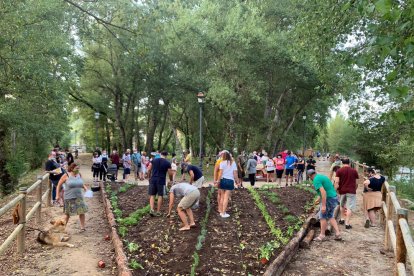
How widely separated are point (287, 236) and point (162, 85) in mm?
23746

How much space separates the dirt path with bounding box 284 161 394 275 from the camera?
22.4ft

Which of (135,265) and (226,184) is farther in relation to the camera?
(226,184)

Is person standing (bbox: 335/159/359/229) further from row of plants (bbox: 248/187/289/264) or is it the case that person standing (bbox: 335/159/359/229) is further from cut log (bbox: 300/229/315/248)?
row of plants (bbox: 248/187/289/264)

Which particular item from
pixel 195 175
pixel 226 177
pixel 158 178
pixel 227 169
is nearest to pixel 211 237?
pixel 226 177

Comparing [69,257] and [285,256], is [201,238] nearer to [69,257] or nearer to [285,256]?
[285,256]

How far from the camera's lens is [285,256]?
6863mm

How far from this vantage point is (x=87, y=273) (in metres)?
6.34

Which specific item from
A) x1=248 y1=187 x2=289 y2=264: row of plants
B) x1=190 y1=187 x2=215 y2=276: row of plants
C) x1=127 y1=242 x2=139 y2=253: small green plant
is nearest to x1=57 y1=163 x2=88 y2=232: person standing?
x1=127 y1=242 x2=139 y2=253: small green plant

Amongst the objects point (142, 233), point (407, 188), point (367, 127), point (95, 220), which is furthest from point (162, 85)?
point (142, 233)

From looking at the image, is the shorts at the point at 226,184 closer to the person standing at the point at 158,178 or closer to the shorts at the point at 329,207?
the person standing at the point at 158,178

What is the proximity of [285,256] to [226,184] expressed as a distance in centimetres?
308

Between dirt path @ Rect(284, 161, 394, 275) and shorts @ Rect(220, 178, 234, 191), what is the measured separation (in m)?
2.40

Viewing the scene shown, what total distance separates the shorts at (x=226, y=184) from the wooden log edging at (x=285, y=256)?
1.98 m

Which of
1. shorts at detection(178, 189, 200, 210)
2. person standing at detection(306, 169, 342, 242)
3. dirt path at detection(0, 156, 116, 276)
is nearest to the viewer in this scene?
dirt path at detection(0, 156, 116, 276)
